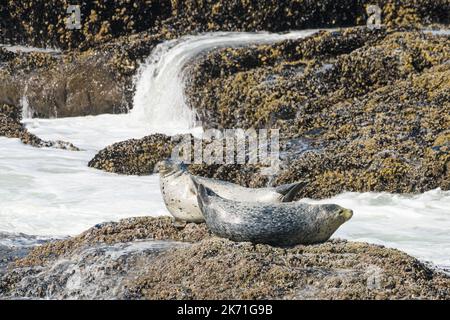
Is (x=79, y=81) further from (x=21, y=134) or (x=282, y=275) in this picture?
(x=282, y=275)

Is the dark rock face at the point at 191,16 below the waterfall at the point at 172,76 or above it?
above

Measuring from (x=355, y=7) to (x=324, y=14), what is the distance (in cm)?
51

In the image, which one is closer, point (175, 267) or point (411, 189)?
point (175, 267)

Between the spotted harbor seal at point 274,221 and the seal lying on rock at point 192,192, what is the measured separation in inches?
16.2

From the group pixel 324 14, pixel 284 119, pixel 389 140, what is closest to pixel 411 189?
pixel 389 140

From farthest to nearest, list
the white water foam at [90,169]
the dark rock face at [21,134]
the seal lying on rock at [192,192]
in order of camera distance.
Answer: the dark rock face at [21,134]
the white water foam at [90,169]
the seal lying on rock at [192,192]

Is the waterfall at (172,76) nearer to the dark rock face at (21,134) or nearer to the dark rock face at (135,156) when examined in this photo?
the dark rock face at (21,134)

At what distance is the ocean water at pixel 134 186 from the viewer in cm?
980

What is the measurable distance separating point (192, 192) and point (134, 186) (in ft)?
12.7

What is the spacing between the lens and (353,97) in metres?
13.4

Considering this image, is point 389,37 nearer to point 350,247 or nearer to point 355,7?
point 355,7

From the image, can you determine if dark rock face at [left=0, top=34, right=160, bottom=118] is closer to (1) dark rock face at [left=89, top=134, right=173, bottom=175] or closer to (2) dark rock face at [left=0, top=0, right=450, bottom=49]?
(2) dark rock face at [left=0, top=0, right=450, bottom=49]

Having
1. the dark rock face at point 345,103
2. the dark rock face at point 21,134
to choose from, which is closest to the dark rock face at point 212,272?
the dark rock face at point 345,103

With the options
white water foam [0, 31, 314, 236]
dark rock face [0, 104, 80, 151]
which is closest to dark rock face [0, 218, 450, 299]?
white water foam [0, 31, 314, 236]
